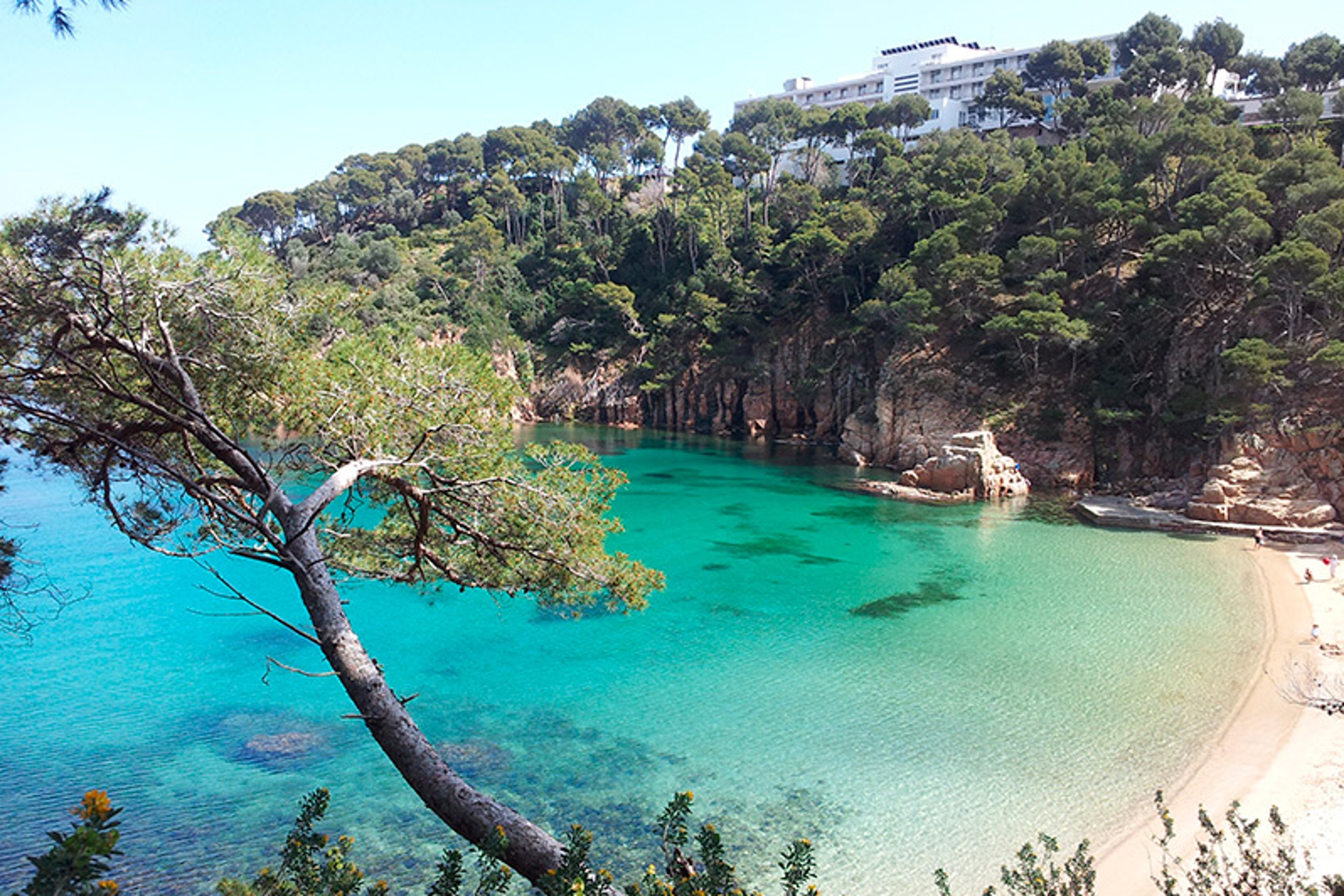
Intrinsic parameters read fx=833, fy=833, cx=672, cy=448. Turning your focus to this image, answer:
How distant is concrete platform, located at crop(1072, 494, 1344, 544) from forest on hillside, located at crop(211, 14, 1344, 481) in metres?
3.34

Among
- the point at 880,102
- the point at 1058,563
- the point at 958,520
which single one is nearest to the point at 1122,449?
the point at 958,520

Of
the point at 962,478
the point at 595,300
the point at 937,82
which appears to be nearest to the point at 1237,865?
the point at 962,478

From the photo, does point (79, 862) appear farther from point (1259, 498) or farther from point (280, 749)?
point (1259, 498)

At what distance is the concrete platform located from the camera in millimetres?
23906

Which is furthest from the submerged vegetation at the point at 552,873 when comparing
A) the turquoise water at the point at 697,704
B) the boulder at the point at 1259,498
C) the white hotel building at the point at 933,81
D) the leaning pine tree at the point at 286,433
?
the white hotel building at the point at 933,81

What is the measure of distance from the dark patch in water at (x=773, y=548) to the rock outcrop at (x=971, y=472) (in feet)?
29.1

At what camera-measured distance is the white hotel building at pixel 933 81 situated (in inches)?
2345

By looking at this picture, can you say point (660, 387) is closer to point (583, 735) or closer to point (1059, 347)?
point (1059, 347)

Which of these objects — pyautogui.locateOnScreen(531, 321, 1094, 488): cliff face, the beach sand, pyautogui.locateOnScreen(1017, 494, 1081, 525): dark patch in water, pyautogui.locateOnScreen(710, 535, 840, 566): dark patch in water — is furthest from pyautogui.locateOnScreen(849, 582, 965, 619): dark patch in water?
pyautogui.locateOnScreen(531, 321, 1094, 488): cliff face

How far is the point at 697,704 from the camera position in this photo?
1398 cm

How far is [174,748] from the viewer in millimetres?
11820

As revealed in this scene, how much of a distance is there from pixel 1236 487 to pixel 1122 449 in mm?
6072

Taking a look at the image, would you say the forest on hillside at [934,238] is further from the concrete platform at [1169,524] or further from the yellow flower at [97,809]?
the yellow flower at [97,809]

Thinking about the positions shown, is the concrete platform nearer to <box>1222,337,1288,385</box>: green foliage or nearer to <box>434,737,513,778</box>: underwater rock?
<box>1222,337,1288,385</box>: green foliage
